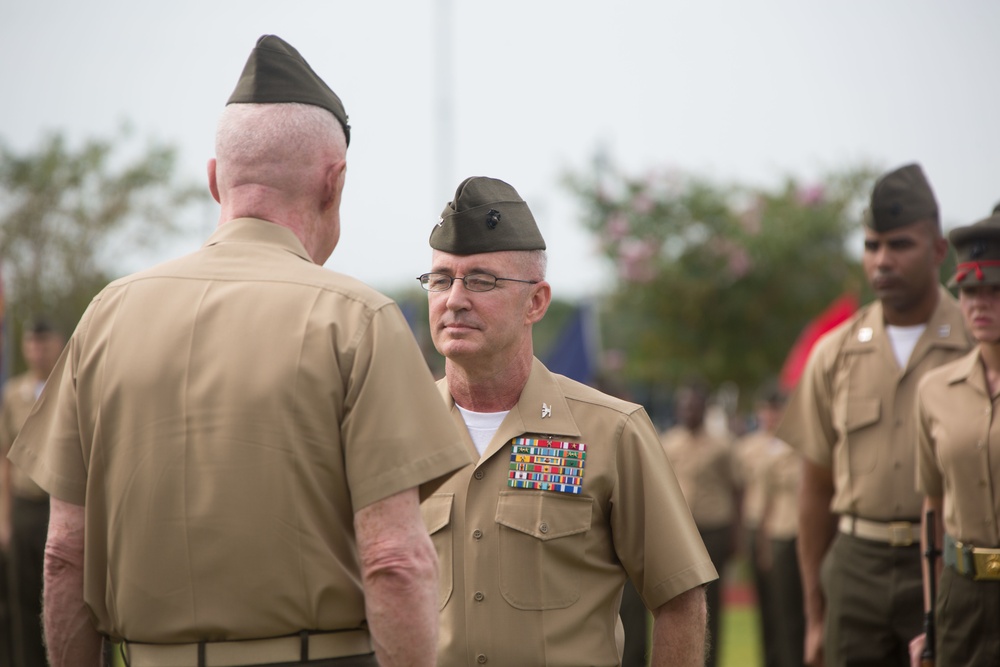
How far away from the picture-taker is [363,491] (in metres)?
2.62

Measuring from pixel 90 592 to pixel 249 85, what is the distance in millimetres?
1246

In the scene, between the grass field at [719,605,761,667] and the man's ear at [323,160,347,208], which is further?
the grass field at [719,605,761,667]

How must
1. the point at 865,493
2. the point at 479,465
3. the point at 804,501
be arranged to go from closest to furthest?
the point at 479,465
the point at 865,493
the point at 804,501

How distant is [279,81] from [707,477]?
9937mm

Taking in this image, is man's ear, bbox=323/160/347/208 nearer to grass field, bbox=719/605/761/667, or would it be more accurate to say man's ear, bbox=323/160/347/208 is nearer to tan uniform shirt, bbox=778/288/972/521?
tan uniform shirt, bbox=778/288/972/521

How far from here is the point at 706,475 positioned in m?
12.2

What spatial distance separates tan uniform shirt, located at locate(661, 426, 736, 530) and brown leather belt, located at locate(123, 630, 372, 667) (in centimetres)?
955

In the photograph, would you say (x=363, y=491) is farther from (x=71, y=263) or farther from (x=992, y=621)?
(x=71, y=263)

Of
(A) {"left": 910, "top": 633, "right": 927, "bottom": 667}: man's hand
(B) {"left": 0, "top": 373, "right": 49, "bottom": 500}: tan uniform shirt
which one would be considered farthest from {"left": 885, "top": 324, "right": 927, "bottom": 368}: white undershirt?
(B) {"left": 0, "top": 373, "right": 49, "bottom": 500}: tan uniform shirt

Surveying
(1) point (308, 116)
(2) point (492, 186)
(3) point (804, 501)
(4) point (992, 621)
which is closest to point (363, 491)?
(1) point (308, 116)

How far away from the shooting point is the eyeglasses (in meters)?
3.82

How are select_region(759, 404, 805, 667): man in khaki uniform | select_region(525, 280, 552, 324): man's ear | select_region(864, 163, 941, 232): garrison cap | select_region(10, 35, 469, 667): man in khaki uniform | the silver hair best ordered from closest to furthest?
select_region(10, 35, 469, 667): man in khaki uniform, the silver hair, select_region(525, 280, 552, 324): man's ear, select_region(864, 163, 941, 232): garrison cap, select_region(759, 404, 805, 667): man in khaki uniform

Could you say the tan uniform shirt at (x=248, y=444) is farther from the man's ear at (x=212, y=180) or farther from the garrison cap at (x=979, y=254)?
the garrison cap at (x=979, y=254)

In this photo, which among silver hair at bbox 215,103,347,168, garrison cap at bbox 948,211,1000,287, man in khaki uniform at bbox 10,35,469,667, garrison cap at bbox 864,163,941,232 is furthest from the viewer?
garrison cap at bbox 864,163,941,232
